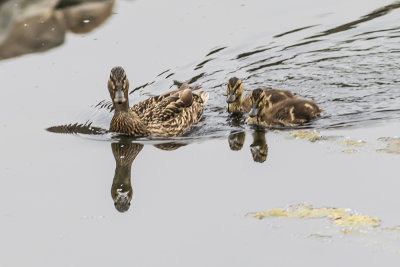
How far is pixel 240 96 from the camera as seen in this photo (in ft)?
30.3

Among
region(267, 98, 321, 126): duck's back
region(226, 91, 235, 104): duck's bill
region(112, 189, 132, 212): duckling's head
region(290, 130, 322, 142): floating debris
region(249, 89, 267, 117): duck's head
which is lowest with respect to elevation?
region(112, 189, 132, 212): duckling's head

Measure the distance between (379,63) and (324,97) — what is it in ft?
2.99

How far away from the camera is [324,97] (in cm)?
927

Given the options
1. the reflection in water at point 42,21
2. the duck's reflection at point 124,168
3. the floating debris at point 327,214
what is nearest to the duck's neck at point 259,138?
the duck's reflection at point 124,168

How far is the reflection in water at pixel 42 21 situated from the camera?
430 inches

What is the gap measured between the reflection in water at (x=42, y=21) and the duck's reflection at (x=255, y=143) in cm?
323

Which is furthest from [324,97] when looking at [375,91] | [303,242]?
[303,242]

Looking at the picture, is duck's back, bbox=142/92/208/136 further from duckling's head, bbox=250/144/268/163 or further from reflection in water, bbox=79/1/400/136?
duckling's head, bbox=250/144/268/163

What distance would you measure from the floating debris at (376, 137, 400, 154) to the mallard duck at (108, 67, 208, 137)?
193 centimetres

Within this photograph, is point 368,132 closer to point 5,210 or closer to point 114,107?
point 114,107

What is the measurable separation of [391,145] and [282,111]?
4.24ft

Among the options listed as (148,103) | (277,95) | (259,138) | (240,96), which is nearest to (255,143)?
(259,138)

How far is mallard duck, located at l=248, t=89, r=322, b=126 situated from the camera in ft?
28.2

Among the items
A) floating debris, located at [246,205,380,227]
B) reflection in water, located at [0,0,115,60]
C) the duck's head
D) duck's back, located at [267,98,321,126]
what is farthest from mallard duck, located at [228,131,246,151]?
reflection in water, located at [0,0,115,60]
